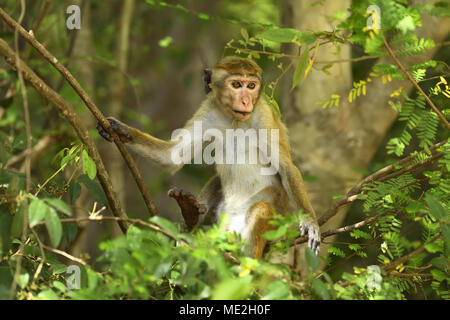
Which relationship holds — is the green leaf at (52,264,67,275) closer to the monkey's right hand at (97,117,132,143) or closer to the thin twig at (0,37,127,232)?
the thin twig at (0,37,127,232)

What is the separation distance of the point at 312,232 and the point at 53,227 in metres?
2.15

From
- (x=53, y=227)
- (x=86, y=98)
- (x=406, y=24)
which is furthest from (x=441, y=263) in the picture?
(x=86, y=98)

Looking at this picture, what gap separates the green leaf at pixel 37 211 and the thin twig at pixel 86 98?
118 centimetres

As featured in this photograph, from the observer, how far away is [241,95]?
494 cm

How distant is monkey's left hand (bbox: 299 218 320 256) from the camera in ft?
14.0

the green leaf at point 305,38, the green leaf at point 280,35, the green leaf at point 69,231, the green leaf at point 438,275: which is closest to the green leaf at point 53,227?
the green leaf at point 69,231

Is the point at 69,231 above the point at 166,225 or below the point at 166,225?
above

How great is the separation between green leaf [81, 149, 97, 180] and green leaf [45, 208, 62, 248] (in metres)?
1.01

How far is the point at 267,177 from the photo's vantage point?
5219mm

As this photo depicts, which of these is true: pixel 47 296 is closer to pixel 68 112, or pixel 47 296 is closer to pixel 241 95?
pixel 68 112

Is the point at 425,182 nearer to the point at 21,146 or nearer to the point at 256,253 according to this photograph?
the point at 256,253

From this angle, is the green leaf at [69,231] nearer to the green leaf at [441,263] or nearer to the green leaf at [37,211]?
the green leaf at [37,211]

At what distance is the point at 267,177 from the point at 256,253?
847mm
